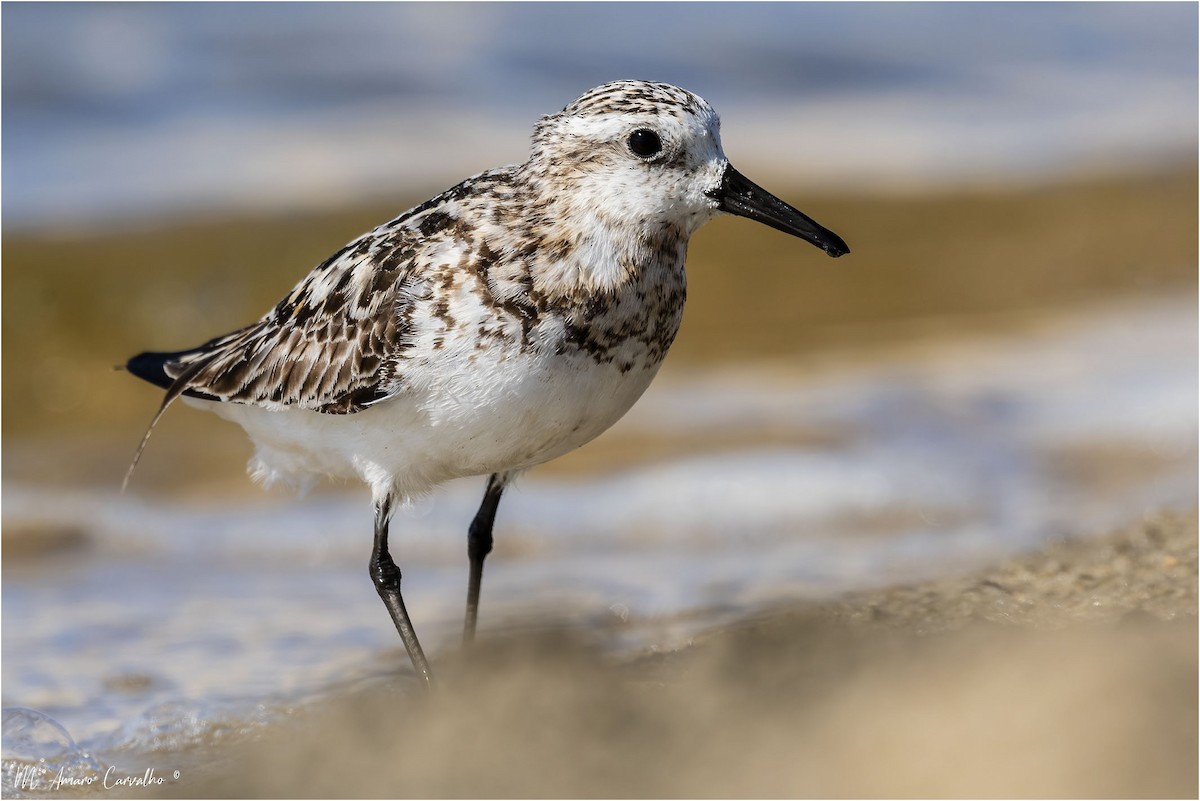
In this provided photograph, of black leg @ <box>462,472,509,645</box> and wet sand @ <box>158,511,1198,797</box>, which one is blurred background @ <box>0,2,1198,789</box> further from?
wet sand @ <box>158,511,1198,797</box>

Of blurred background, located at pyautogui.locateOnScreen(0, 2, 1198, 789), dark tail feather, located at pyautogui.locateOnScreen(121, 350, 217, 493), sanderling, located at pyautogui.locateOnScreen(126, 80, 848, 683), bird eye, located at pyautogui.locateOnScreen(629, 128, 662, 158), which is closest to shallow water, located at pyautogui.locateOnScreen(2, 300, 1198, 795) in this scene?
blurred background, located at pyautogui.locateOnScreen(0, 2, 1198, 789)

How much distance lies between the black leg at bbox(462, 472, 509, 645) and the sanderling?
0.64 m

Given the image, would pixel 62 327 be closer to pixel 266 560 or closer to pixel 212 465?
pixel 212 465

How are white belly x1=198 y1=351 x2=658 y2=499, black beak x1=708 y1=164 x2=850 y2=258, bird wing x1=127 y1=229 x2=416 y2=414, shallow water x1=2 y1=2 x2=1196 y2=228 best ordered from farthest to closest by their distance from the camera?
shallow water x1=2 y1=2 x2=1196 y2=228
bird wing x1=127 y1=229 x2=416 y2=414
black beak x1=708 y1=164 x2=850 y2=258
white belly x1=198 y1=351 x2=658 y2=499

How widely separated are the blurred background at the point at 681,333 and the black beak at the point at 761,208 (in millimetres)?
1946

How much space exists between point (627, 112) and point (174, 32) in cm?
1501

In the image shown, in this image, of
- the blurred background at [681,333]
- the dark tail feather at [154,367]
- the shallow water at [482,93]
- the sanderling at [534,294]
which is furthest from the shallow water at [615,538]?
the shallow water at [482,93]

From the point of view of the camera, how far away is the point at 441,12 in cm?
2008

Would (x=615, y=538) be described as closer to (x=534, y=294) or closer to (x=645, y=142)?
(x=534, y=294)

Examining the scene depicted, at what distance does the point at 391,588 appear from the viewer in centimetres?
598

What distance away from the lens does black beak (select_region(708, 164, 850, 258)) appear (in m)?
5.13

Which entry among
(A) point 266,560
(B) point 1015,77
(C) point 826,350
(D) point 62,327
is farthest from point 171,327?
(B) point 1015,77

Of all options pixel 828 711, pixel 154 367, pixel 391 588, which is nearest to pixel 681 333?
pixel 154 367

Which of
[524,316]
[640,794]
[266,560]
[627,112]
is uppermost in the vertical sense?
[627,112]
